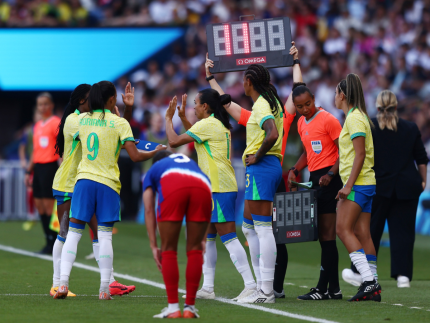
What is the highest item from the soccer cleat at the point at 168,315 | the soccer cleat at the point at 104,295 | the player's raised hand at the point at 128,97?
the player's raised hand at the point at 128,97

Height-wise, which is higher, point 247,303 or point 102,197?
point 102,197

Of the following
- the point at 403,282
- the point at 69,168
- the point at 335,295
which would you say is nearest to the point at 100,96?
the point at 69,168

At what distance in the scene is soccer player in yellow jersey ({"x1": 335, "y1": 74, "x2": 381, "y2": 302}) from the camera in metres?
7.06

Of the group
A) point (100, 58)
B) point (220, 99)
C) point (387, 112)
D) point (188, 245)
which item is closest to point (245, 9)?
point (100, 58)

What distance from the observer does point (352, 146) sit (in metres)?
7.17

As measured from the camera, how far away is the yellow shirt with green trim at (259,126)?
275 inches

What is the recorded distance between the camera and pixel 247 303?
6941mm

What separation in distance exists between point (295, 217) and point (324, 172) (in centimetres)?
57

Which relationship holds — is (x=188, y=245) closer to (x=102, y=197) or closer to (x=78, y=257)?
(x=102, y=197)

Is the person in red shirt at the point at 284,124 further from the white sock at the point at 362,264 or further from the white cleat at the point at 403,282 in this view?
the white cleat at the point at 403,282

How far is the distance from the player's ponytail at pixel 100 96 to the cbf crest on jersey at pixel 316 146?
2.14 m

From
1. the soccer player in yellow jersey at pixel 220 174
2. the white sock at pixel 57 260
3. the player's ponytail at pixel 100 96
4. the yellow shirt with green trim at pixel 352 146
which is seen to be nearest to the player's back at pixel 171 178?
the soccer player in yellow jersey at pixel 220 174

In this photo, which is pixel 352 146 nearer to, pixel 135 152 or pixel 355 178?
pixel 355 178

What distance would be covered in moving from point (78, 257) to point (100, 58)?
11073 mm
